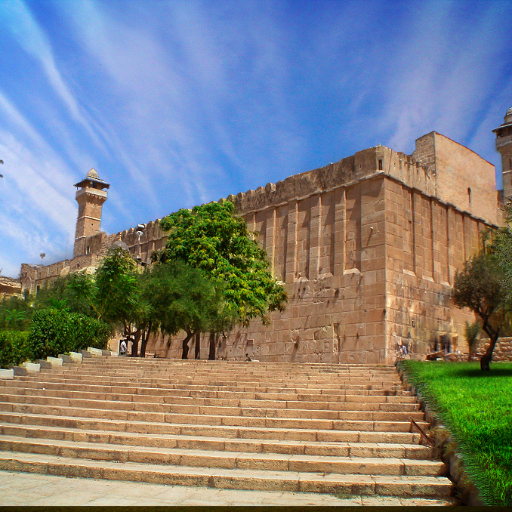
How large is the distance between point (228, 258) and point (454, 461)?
16.6m

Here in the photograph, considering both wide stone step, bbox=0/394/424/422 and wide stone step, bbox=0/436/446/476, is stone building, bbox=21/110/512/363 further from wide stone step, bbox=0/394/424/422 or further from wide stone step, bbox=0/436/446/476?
wide stone step, bbox=0/436/446/476

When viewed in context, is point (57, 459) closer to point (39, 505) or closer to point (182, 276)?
point (39, 505)

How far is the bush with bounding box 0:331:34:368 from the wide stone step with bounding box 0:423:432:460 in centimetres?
753

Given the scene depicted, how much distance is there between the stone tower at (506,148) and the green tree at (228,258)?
45.2ft

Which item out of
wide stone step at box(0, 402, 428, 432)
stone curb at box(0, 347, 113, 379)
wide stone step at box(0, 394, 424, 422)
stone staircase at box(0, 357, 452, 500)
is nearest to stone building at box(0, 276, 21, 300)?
stone curb at box(0, 347, 113, 379)

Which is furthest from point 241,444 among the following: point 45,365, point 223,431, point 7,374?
point 45,365

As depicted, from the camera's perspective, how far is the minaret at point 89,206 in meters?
42.2

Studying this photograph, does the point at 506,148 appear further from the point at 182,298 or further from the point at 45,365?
the point at 45,365

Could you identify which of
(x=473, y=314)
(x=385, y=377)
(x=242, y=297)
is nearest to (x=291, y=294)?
(x=242, y=297)

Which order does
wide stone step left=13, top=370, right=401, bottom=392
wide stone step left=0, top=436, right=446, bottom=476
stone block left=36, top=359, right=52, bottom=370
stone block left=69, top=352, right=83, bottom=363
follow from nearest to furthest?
wide stone step left=0, top=436, right=446, bottom=476 → wide stone step left=13, top=370, right=401, bottom=392 → stone block left=36, top=359, right=52, bottom=370 → stone block left=69, top=352, right=83, bottom=363

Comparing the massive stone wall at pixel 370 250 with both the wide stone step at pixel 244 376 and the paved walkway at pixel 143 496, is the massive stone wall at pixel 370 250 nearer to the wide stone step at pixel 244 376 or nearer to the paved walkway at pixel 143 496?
the wide stone step at pixel 244 376

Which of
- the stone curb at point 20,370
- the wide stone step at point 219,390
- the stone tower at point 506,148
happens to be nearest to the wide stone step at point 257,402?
the wide stone step at point 219,390

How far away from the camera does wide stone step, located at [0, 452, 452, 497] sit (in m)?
5.36

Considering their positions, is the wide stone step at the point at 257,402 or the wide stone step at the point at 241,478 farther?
the wide stone step at the point at 257,402
